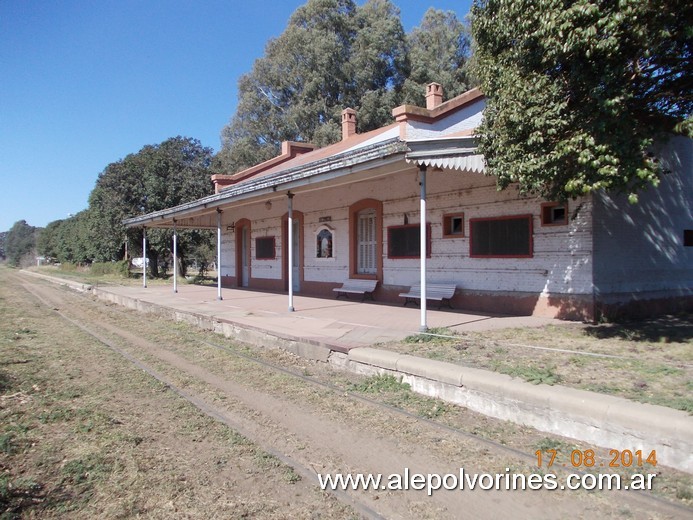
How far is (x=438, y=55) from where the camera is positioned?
39062 millimetres

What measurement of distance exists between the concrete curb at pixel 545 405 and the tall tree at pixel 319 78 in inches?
1168

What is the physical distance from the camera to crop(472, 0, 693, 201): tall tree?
601cm

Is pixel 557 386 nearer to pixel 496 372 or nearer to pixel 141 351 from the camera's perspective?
pixel 496 372

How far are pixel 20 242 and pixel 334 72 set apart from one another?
109 meters

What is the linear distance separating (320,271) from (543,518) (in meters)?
14.3

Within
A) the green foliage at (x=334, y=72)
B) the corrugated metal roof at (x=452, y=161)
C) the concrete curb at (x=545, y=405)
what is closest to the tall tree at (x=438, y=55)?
the green foliage at (x=334, y=72)

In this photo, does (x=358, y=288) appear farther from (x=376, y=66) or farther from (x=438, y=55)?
(x=438, y=55)

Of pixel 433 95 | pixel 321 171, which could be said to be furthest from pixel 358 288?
pixel 433 95

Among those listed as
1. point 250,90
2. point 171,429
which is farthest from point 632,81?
point 250,90

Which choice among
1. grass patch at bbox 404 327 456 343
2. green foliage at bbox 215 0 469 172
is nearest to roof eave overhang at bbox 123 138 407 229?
grass patch at bbox 404 327 456 343

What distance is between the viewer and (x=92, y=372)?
291 inches

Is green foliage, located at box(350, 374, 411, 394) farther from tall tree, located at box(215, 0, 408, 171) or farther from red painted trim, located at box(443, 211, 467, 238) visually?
tall tree, located at box(215, 0, 408, 171)

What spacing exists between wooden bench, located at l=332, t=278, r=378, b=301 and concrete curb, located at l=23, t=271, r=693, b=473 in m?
6.90

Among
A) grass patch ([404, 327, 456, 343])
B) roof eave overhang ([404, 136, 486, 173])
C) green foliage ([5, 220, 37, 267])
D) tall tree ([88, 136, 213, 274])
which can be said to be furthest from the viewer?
green foliage ([5, 220, 37, 267])
